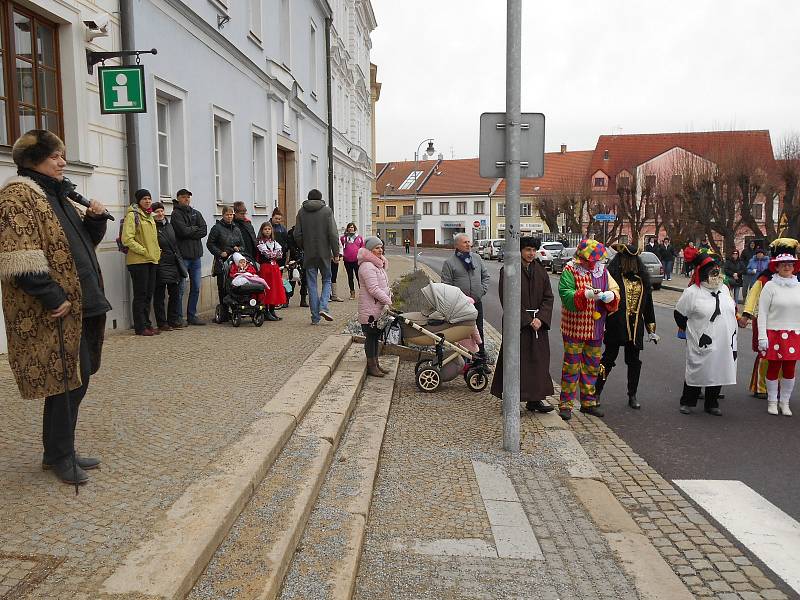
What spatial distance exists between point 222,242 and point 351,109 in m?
24.0

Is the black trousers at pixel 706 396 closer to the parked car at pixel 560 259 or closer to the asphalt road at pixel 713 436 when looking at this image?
the asphalt road at pixel 713 436

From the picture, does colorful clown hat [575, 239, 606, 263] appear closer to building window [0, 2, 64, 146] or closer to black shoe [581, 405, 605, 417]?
black shoe [581, 405, 605, 417]

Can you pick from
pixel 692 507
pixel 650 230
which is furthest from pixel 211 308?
pixel 650 230

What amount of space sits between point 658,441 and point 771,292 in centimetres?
236

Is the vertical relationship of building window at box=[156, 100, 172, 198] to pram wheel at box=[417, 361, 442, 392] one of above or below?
above

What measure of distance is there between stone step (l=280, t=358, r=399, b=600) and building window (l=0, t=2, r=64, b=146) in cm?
492

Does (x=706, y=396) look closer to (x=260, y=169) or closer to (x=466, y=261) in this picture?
(x=466, y=261)

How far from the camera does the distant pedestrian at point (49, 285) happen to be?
3.78 m

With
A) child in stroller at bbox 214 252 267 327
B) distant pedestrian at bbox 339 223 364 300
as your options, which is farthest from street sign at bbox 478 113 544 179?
distant pedestrian at bbox 339 223 364 300

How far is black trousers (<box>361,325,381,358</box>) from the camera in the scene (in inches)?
333

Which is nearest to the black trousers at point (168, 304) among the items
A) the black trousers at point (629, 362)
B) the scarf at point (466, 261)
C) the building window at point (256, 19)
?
the scarf at point (466, 261)

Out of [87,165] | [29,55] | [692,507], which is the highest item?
[29,55]

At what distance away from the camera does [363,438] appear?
6.15 m

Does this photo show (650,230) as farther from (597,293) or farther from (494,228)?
(597,293)
